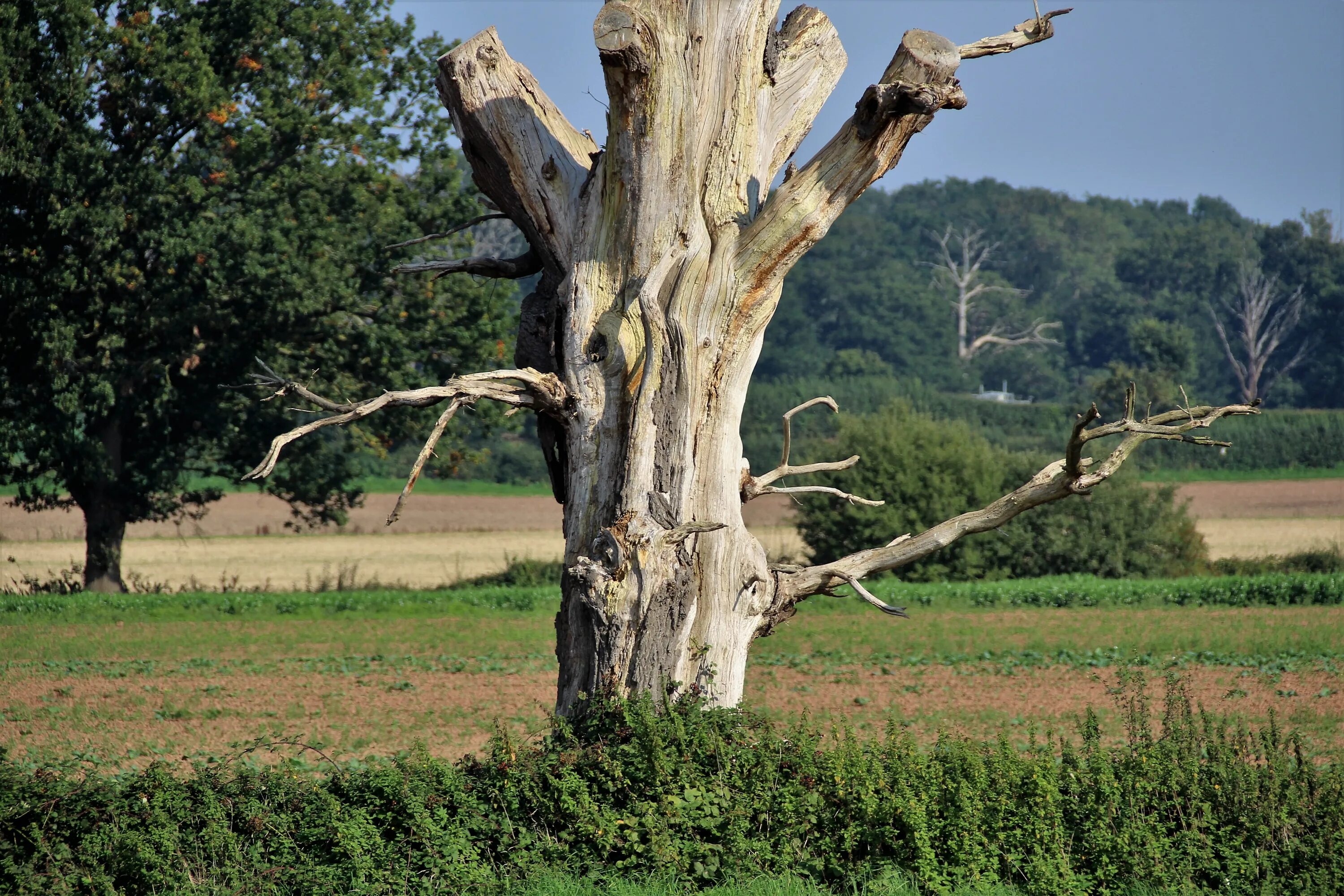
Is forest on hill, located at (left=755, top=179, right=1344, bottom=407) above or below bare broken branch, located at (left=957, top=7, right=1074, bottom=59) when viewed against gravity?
above

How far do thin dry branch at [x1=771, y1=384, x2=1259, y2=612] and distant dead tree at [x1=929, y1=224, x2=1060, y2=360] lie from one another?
7424 cm

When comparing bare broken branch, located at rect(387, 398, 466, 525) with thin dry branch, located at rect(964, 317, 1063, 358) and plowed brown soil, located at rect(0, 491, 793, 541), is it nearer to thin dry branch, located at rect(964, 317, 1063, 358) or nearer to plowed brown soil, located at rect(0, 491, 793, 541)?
plowed brown soil, located at rect(0, 491, 793, 541)

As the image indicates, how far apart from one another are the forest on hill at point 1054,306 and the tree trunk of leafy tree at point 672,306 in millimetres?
56742

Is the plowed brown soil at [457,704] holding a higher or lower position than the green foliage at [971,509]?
lower

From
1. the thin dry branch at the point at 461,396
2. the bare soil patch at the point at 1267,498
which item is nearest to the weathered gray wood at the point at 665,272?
the thin dry branch at the point at 461,396

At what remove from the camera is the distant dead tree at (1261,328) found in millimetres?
74062

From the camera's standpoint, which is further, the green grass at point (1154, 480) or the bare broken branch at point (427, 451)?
the green grass at point (1154, 480)

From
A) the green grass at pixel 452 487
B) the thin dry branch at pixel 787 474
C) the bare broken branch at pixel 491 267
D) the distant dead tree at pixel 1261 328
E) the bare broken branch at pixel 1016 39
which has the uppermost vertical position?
the distant dead tree at pixel 1261 328

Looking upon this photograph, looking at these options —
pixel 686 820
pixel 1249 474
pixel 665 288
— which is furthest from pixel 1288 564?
pixel 686 820

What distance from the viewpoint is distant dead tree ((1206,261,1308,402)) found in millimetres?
74062

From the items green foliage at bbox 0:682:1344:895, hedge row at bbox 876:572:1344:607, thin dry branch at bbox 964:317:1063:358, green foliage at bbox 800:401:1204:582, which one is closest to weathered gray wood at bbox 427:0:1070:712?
green foliage at bbox 0:682:1344:895

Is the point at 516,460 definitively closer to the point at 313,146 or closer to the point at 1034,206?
the point at 313,146

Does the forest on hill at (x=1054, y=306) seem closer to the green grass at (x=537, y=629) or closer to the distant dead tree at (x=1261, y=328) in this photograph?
the distant dead tree at (x=1261, y=328)

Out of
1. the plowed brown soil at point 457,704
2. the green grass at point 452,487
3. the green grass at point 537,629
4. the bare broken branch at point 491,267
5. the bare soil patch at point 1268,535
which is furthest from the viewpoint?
the green grass at point 452,487
